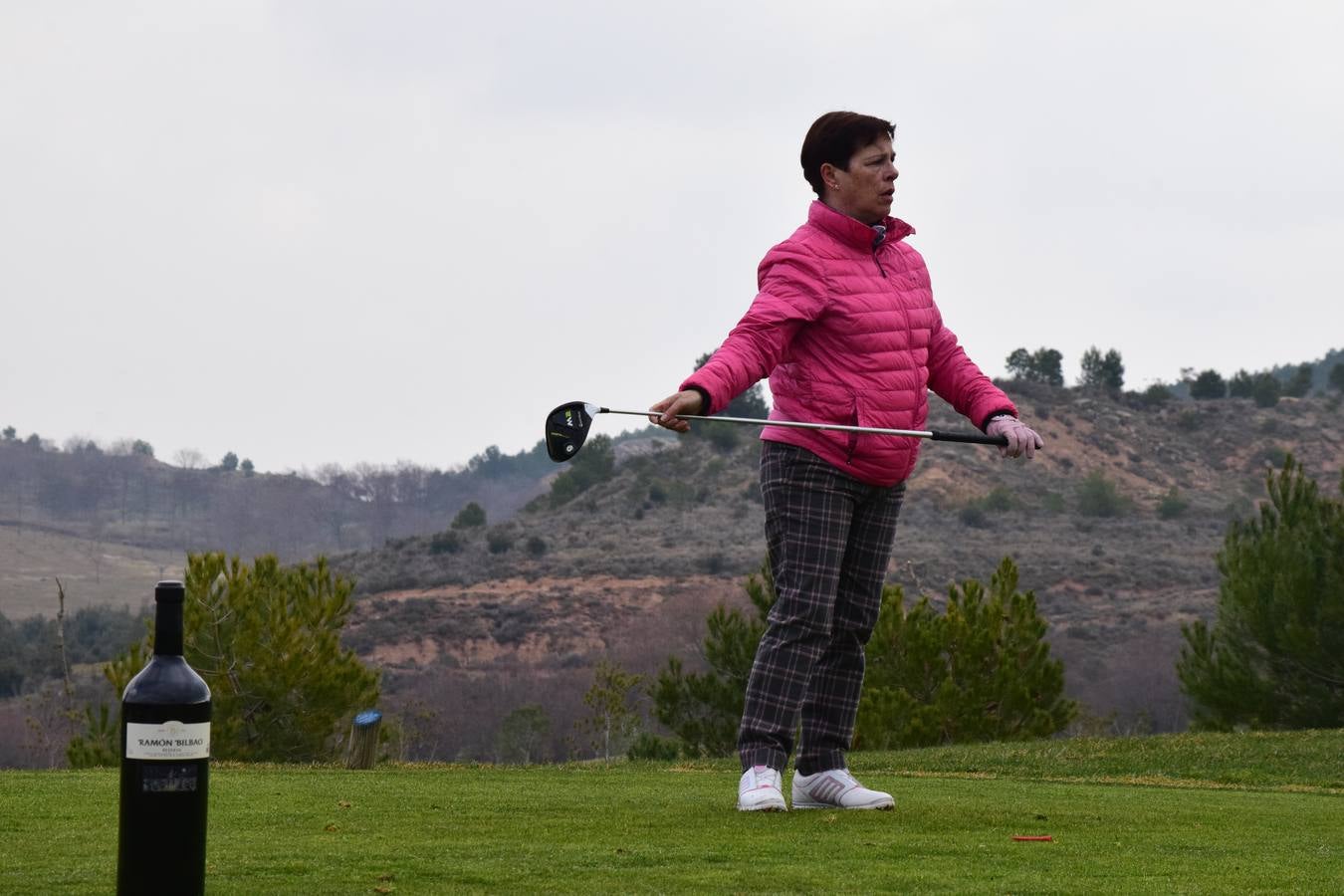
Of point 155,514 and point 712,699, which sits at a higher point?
point 155,514

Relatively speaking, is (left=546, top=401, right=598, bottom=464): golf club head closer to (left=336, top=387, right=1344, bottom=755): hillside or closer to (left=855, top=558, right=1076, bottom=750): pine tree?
(left=855, top=558, right=1076, bottom=750): pine tree

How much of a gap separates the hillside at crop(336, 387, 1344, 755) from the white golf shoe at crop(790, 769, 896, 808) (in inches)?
1458

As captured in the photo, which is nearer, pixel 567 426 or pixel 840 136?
pixel 567 426

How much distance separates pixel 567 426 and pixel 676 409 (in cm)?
41

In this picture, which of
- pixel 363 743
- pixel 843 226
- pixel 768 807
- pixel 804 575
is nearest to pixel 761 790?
pixel 768 807

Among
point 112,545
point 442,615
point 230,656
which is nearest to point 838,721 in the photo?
point 230,656

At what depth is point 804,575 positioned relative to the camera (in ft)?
16.7

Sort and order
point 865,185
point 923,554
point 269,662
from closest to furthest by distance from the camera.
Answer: point 865,185 → point 269,662 → point 923,554

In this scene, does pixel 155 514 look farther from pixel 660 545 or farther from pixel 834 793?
pixel 834 793

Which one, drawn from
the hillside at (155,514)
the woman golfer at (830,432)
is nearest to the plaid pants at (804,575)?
the woman golfer at (830,432)

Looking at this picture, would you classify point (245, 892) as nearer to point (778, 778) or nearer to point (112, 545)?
point (778, 778)

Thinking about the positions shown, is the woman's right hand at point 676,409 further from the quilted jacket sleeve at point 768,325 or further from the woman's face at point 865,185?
the woman's face at point 865,185

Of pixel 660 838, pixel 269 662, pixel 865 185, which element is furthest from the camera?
pixel 269 662

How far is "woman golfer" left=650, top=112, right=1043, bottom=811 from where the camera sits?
5086 mm
